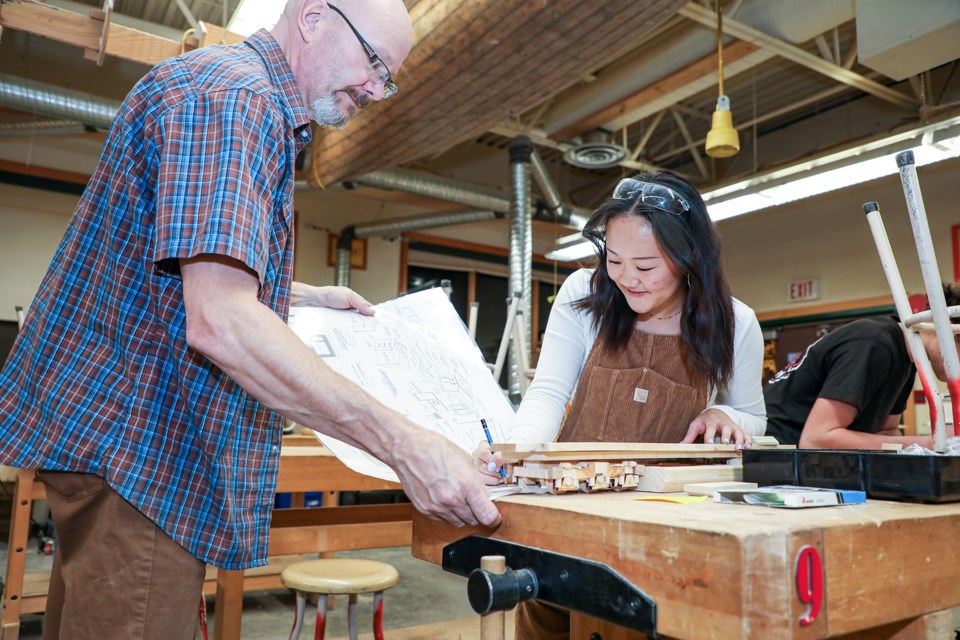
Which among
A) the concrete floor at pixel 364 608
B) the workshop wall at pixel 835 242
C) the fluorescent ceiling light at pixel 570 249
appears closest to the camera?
the concrete floor at pixel 364 608

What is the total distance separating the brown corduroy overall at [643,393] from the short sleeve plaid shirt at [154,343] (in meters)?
0.94

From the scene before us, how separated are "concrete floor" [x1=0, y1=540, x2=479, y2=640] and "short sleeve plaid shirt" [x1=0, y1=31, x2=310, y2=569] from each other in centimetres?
288

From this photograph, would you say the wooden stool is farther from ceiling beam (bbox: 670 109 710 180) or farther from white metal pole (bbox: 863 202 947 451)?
ceiling beam (bbox: 670 109 710 180)

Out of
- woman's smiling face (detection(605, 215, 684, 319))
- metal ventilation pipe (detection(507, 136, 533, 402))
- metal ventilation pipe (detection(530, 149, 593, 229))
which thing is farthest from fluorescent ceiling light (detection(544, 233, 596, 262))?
woman's smiling face (detection(605, 215, 684, 319))

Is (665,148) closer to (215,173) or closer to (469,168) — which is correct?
(469,168)

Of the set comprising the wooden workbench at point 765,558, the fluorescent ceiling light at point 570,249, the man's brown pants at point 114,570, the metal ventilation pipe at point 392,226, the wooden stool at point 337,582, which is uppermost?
the metal ventilation pipe at point 392,226

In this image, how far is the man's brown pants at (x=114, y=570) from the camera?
1033 millimetres

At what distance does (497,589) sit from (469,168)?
30.6 ft

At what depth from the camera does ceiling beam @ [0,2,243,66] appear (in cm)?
286

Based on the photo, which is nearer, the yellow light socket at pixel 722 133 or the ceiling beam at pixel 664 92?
the yellow light socket at pixel 722 133

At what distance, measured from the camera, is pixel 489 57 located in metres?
3.44

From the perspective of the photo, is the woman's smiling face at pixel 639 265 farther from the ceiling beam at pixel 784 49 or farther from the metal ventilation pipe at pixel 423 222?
the metal ventilation pipe at pixel 423 222

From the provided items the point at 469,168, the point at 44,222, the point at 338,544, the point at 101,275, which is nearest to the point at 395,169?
the point at 469,168

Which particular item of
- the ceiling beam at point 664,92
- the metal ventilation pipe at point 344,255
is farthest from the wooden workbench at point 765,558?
the metal ventilation pipe at point 344,255
